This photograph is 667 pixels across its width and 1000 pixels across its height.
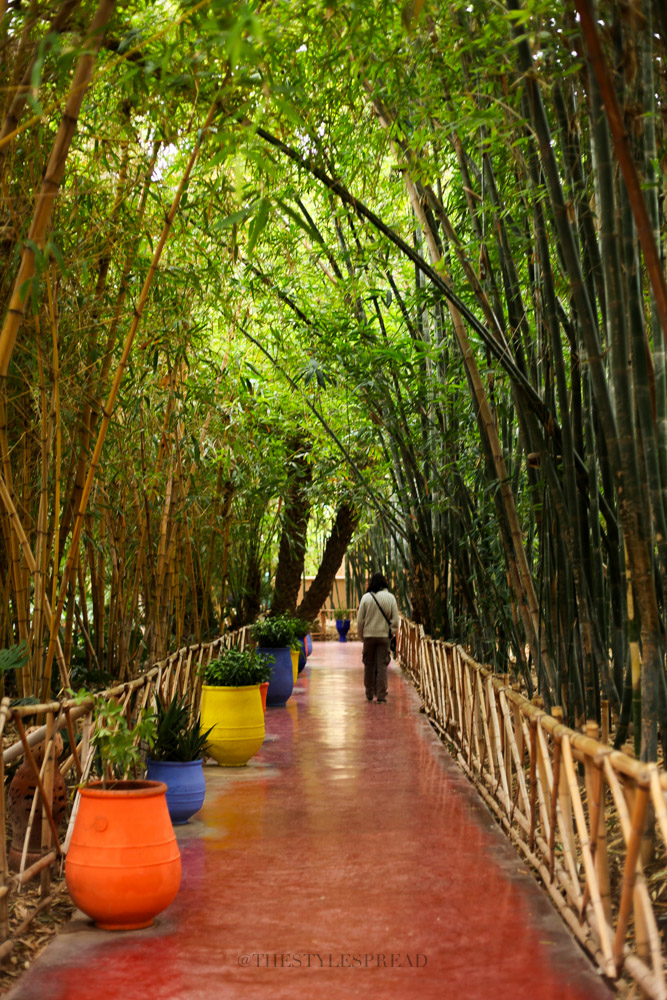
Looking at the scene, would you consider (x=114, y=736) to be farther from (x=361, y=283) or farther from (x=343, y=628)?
(x=343, y=628)

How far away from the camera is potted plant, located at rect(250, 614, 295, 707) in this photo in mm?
8344

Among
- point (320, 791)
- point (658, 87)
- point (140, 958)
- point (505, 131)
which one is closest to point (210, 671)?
point (320, 791)

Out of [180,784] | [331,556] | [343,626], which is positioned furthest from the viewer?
[343,626]

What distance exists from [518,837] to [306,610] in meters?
7.88

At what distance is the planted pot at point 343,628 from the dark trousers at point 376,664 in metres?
10.2

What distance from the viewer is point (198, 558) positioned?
6336mm

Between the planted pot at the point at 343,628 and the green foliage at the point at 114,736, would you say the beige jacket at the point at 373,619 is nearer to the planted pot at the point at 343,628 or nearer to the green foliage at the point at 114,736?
the green foliage at the point at 114,736

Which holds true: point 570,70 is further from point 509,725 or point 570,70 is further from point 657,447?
point 509,725

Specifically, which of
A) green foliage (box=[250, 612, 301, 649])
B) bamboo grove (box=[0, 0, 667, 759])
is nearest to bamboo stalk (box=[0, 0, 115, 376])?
bamboo grove (box=[0, 0, 667, 759])

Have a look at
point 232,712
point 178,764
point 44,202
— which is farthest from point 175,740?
point 44,202

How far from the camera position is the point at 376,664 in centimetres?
842

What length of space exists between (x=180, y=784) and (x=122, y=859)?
1292mm

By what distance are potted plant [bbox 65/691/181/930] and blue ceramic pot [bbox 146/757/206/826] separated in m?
1.14

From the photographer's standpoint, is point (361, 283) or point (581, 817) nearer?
point (581, 817)
